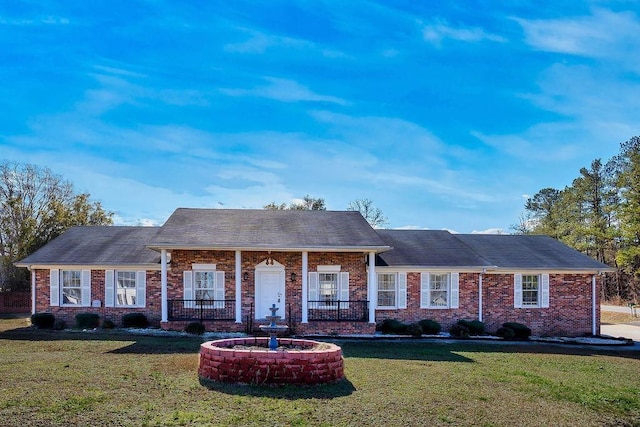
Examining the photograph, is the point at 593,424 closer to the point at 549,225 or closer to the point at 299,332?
the point at 299,332

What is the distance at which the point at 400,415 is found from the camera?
28.1 ft

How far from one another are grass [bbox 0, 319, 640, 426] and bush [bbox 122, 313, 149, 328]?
5185 mm

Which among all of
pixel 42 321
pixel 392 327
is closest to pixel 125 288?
pixel 42 321

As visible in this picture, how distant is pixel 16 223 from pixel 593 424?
33.4 m

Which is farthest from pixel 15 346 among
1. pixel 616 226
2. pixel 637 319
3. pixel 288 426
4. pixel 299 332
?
pixel 616 226

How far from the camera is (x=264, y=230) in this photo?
21672mm

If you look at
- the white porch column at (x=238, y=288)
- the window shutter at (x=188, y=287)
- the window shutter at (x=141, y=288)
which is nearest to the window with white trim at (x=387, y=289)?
the white porch column at (x=238, y=288)

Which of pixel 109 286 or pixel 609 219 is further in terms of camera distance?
pixel 609 219

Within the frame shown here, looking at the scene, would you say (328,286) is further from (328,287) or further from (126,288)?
(126,288)

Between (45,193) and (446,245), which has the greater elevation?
(45,193)

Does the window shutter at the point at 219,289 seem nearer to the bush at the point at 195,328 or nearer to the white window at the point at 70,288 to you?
the bush at the point at 195,328

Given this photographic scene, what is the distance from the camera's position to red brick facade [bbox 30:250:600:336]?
2098 cm

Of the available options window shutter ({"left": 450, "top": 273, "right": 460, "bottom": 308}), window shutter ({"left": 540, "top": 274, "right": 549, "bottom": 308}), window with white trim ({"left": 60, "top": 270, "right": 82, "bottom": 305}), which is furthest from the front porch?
window shutter ({"left": 540, "top": 274, "right": 549, "bottom": 308})

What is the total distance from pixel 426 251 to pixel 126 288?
1185cm
